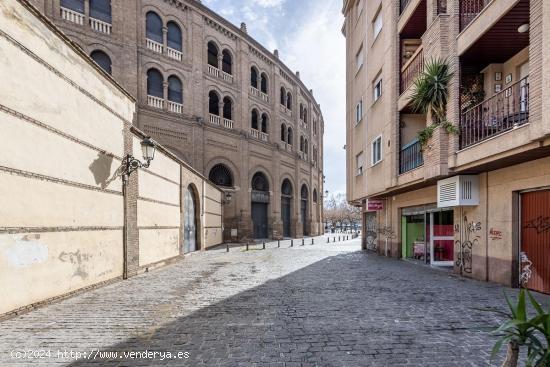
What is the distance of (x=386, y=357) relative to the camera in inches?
153

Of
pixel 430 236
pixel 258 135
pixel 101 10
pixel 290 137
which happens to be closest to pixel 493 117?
pixel 430 236

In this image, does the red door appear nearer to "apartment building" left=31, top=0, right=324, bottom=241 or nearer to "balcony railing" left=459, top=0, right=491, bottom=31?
"balcony railing" left=459, top=0, right=491, bottom=31

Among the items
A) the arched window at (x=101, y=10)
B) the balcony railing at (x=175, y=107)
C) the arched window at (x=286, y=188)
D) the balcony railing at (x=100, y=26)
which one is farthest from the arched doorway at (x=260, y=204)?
the arched window at (x=101, y=10)

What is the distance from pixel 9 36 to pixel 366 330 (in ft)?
26.3

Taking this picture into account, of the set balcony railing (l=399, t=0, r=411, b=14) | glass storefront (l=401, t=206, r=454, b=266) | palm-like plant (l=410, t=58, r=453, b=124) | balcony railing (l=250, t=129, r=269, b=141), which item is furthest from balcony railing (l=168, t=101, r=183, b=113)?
palm-like plant (l=410, t=58, r=453, b=124)

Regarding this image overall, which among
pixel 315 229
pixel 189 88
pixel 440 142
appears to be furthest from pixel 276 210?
pixel 440 142

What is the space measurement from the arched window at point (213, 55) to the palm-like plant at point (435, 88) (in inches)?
757

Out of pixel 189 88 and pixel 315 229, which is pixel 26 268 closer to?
pixel 189 88

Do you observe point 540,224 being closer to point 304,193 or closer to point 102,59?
point 102,59

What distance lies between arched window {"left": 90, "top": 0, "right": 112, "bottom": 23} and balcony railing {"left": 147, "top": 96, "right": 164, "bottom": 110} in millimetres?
5239

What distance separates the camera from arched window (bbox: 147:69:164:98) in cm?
2084

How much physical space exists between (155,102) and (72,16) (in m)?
6.55

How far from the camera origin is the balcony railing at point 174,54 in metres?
21.4

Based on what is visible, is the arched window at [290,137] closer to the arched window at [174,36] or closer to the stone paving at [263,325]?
the arched window at [174,36]
